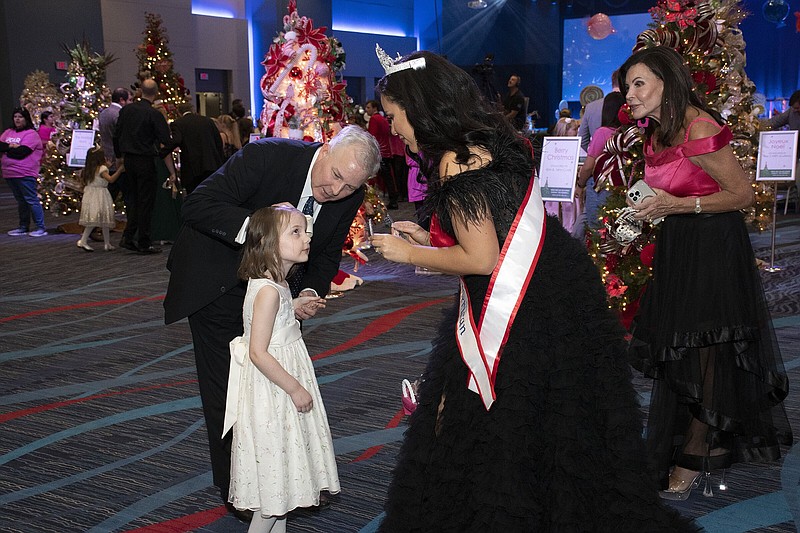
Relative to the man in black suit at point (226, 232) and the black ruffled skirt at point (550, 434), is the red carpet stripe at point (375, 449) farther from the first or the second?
the black ruffled skirt at point (550, 434)

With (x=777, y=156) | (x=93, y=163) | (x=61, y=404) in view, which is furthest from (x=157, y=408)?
(x=777, y=156)

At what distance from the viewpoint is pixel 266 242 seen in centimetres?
238

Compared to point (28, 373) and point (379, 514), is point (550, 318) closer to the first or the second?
point (379, 514)

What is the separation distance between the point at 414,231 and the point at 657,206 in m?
0.97

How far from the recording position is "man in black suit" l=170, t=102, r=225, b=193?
8242mm

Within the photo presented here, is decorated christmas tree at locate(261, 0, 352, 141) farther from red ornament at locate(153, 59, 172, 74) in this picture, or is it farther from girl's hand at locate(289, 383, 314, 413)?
red ornament at locate(153, 59, 172, 74)

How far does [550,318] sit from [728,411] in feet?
3.81

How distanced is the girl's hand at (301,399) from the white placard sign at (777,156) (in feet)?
A: 19.5

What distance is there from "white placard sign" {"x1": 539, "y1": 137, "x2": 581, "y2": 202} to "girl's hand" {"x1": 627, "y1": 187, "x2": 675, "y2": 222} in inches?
138

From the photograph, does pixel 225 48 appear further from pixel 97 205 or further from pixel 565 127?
pixel 565 127

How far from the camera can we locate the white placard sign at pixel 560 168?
6254 millimetres

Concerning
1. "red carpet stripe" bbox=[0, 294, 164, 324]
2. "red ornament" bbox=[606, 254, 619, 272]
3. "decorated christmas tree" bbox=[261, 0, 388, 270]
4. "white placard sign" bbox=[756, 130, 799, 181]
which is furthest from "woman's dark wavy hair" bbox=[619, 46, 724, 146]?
"white placard sign" bbox=[756, 130, 799, 181]

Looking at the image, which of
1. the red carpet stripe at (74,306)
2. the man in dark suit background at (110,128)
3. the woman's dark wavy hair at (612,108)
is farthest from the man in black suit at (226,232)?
the man in dark suit background at (110,128)

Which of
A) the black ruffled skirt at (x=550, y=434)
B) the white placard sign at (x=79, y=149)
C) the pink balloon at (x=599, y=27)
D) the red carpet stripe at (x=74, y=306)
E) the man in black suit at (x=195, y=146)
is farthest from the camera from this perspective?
the pink balloon at (x=599, y=27)
